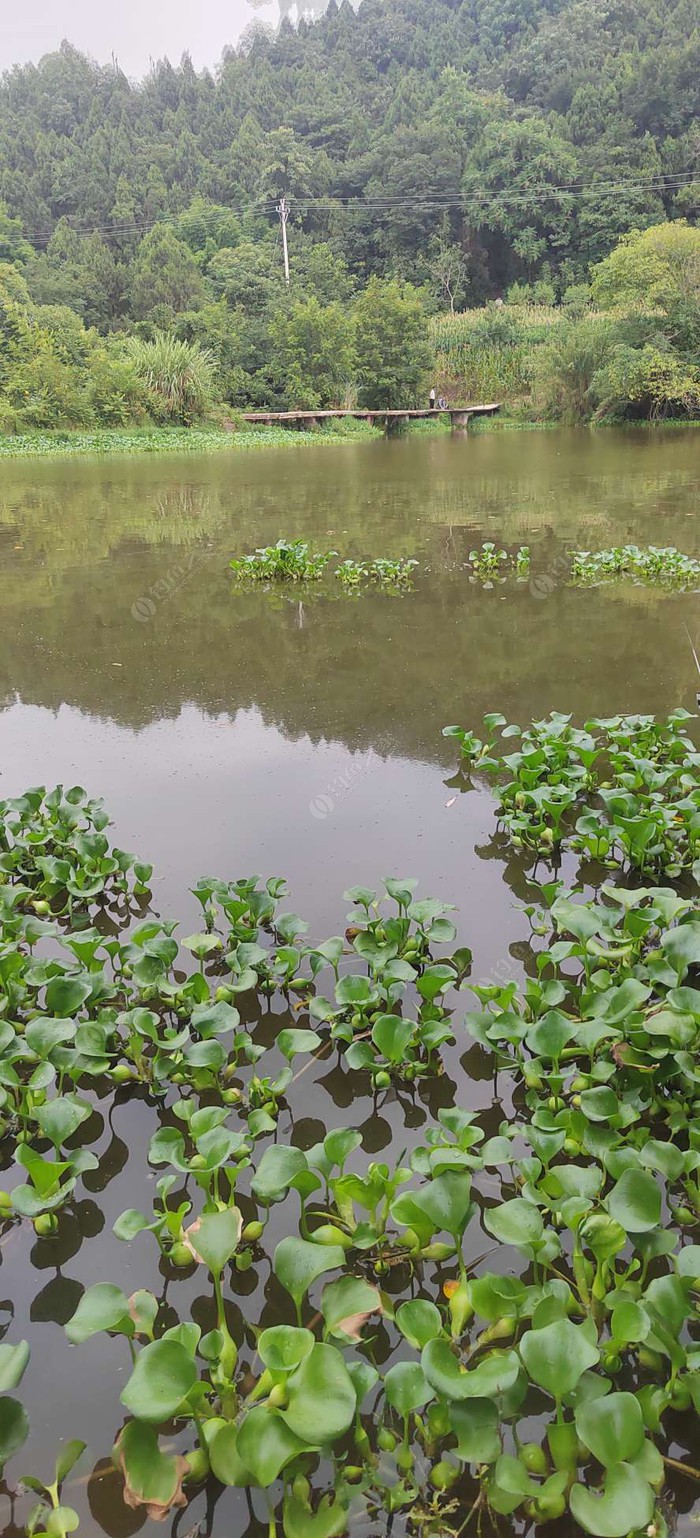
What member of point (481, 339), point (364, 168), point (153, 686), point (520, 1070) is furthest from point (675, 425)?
point (364, 168)

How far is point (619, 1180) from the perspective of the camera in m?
1.42

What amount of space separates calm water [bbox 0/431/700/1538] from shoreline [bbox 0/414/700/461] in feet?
39.1

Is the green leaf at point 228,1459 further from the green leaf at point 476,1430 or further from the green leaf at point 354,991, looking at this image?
the green leaf at point 354,991

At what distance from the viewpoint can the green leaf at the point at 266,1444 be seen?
1044 millimetres

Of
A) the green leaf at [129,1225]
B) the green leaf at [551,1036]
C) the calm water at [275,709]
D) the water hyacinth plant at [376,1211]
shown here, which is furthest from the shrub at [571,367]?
the green leaf at [129,1225]

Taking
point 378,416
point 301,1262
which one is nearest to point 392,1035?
point 301,1262

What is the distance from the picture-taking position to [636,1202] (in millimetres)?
1388

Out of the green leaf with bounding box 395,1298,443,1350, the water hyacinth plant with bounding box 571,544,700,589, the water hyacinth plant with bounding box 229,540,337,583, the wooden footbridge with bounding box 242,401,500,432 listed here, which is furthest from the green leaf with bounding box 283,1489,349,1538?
the wooden footbridge with bounding box 242,401,500,432

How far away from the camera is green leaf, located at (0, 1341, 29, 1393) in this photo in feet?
3.62

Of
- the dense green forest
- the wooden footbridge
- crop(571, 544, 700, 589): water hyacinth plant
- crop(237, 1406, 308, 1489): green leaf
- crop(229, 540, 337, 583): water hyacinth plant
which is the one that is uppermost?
the dense green forest

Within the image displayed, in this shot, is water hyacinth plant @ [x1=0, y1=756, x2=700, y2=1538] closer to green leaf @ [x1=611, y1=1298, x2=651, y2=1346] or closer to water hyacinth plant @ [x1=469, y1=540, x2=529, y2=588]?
green leaf @ [x1=611, y1=1298, x2=651, y2=1346]

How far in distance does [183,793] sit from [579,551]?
16.2 ft

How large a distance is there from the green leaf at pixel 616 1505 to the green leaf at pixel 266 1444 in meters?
0.33

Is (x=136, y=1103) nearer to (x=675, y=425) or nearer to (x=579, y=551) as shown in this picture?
(x=579, y=551)
